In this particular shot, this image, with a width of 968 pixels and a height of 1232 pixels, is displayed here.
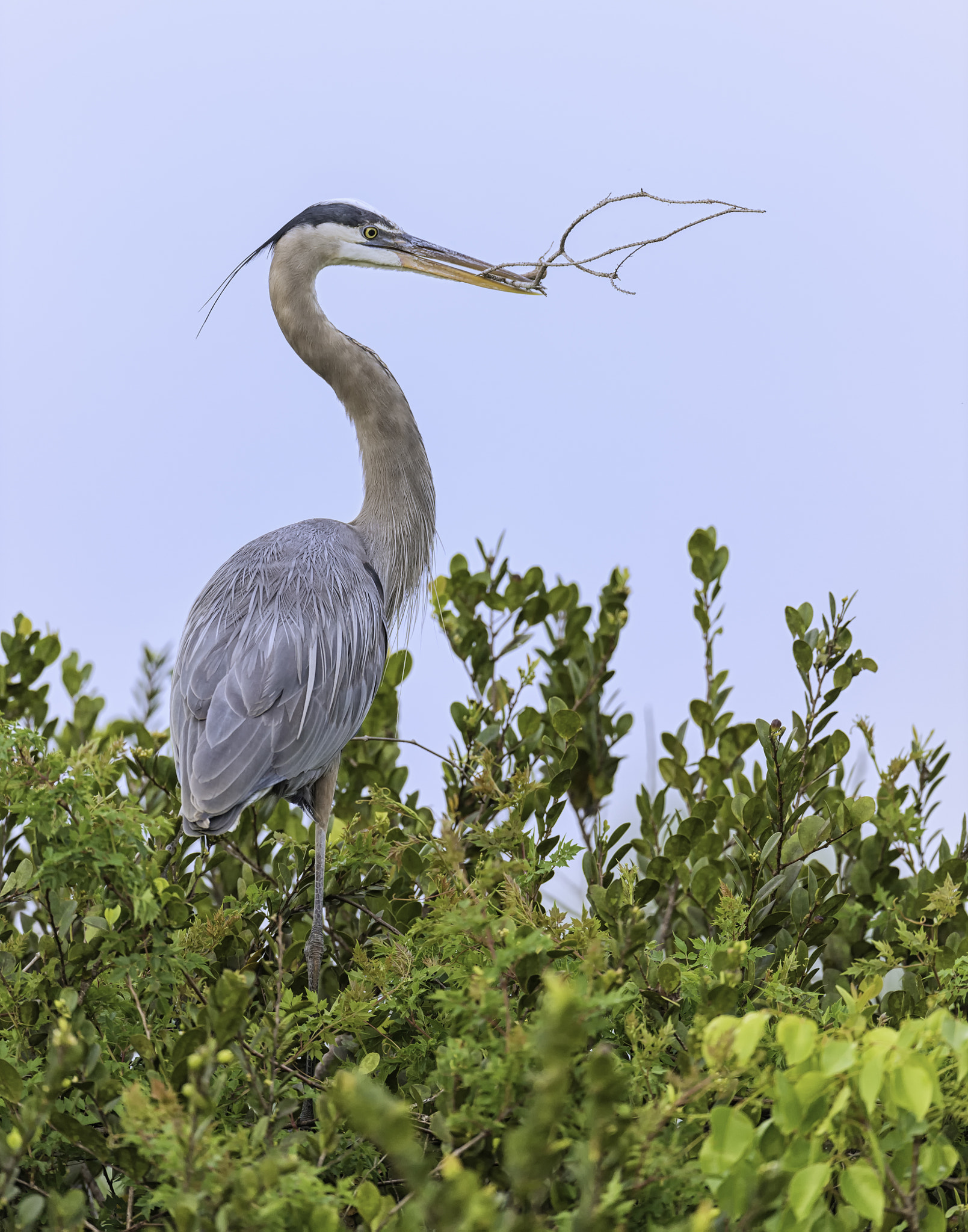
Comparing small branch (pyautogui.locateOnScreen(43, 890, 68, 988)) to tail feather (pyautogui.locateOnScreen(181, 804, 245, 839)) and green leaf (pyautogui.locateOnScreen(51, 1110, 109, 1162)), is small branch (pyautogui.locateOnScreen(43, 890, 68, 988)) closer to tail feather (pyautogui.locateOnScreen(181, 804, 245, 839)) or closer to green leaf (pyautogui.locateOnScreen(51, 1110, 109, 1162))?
green leaf (pyautogui.locateOnScreen(51, 1110, 109, 1162))

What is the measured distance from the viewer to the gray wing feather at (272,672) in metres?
2.42

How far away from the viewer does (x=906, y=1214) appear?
1149 mm

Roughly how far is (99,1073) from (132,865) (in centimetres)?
31

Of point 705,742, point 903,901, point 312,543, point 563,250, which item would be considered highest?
point 563,250

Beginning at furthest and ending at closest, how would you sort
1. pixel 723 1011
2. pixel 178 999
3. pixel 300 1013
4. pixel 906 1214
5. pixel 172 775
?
pixel 172 775
pixel 178 999
pixel 300 1013
pixel 723 1011
pixel 906 1214

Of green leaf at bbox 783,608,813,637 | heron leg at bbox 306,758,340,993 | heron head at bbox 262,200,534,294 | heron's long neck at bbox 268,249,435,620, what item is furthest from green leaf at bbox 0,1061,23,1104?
heron head at bbox 262,200,534,294

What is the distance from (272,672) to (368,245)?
5.26 ft

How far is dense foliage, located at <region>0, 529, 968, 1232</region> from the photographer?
1.08 meters

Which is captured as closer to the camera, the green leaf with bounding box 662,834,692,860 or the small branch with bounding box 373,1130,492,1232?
the small branch with bounding box 373,1130,492,1232

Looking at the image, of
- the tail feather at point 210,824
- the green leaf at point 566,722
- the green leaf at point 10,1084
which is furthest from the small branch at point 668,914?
the green leaf at point 10,1084

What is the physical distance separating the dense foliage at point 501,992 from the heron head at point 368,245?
106 centimetres

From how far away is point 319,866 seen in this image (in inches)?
96.0

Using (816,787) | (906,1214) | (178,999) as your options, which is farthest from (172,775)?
(906,1214)

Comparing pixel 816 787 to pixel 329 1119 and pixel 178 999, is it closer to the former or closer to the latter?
pixel 178 999
